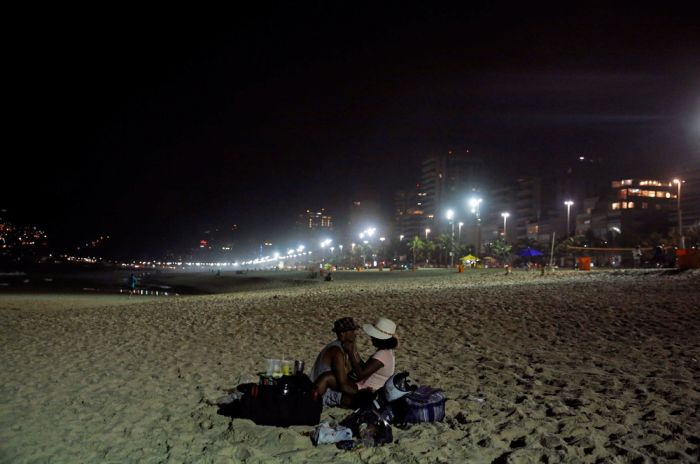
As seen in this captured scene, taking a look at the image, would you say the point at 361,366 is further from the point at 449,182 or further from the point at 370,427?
the point at 449,182

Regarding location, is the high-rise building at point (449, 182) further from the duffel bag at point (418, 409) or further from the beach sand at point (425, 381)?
the duffel bag at point (418, 409)

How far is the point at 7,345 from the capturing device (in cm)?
1232

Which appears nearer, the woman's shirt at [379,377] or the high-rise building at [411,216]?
the woman's shirt at [379,377]

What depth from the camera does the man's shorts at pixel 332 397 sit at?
6281 mm

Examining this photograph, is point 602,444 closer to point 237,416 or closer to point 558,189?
point 237,416

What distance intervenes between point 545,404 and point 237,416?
3.58 metres

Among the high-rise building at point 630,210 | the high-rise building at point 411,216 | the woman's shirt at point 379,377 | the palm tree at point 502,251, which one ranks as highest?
the high-rise building at point 411,216

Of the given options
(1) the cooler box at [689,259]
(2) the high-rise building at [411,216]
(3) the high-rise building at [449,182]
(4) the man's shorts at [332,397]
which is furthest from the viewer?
(2) the high-rise building at [411,216]

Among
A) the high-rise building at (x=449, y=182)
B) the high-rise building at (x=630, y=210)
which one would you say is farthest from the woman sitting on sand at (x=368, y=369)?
the high-rise building at (x=449, y=182)

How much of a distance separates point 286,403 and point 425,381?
2558 mm

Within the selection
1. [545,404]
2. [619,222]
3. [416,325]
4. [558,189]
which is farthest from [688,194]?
[545,404]

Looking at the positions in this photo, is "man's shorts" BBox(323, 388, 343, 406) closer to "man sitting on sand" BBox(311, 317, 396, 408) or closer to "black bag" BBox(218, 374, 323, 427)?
"man sitting on sand" BBox(311, 317, 396, 408)

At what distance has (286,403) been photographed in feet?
19.0

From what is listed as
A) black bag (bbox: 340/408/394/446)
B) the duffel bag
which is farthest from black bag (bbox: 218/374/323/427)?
the duffel bag
